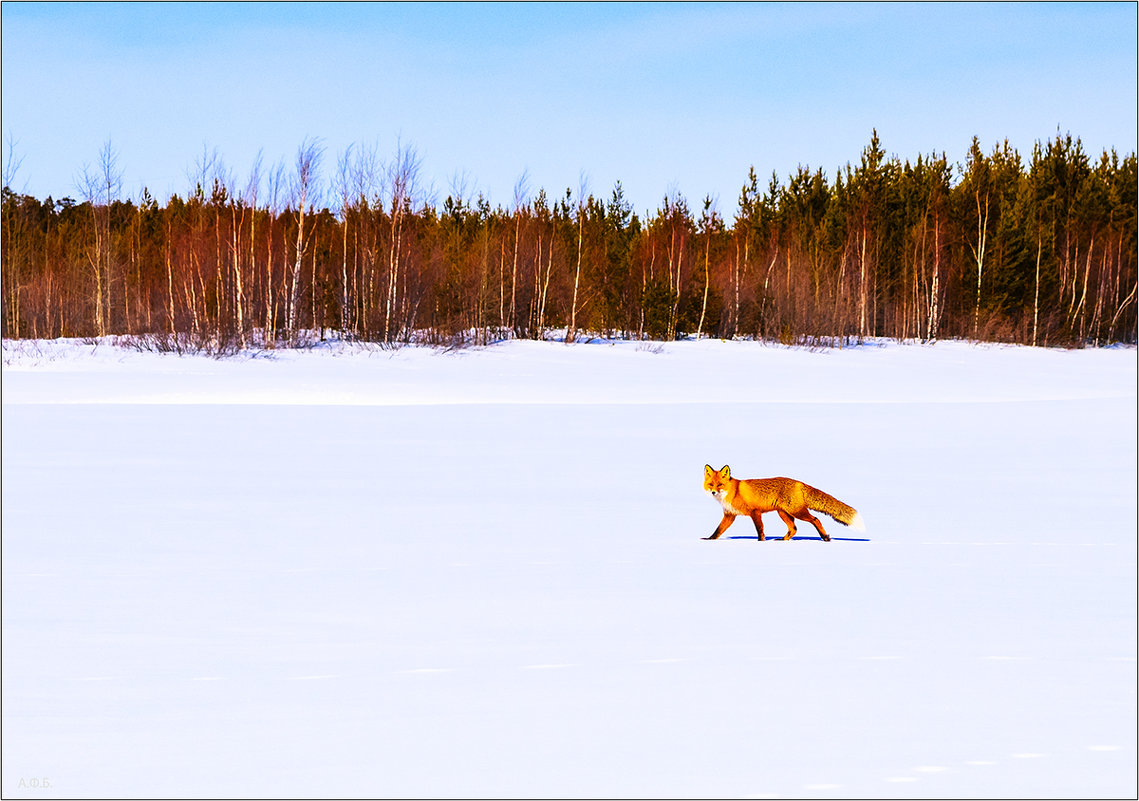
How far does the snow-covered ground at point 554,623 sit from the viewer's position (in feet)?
11.5

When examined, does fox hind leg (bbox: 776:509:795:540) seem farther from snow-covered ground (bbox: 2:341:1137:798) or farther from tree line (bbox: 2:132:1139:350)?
tree line (bbox: 2:132:1139:350)

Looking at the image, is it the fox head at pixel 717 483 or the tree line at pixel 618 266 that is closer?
the fox head at pixel 717 483

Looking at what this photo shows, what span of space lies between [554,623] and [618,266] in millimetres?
35736

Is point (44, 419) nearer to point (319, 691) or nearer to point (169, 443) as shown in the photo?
point (169, 443)

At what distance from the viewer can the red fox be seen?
21.8ft

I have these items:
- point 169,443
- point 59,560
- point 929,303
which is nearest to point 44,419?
point 169,443

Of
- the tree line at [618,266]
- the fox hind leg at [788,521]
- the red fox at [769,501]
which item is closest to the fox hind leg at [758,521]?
the red fox at [769,501]

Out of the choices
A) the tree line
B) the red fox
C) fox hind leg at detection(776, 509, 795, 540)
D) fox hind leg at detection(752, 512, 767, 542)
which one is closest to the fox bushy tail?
the red fox

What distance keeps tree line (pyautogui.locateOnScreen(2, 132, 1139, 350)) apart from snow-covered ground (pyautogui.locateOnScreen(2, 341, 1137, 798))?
17.8 m

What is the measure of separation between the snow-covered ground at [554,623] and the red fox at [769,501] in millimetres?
170

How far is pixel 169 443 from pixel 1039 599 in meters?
9.02

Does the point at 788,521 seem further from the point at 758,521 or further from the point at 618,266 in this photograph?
the point at 618,266

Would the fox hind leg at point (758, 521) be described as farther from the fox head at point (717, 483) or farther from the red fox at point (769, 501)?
the fox head at point (717, 483)

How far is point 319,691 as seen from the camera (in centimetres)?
413
